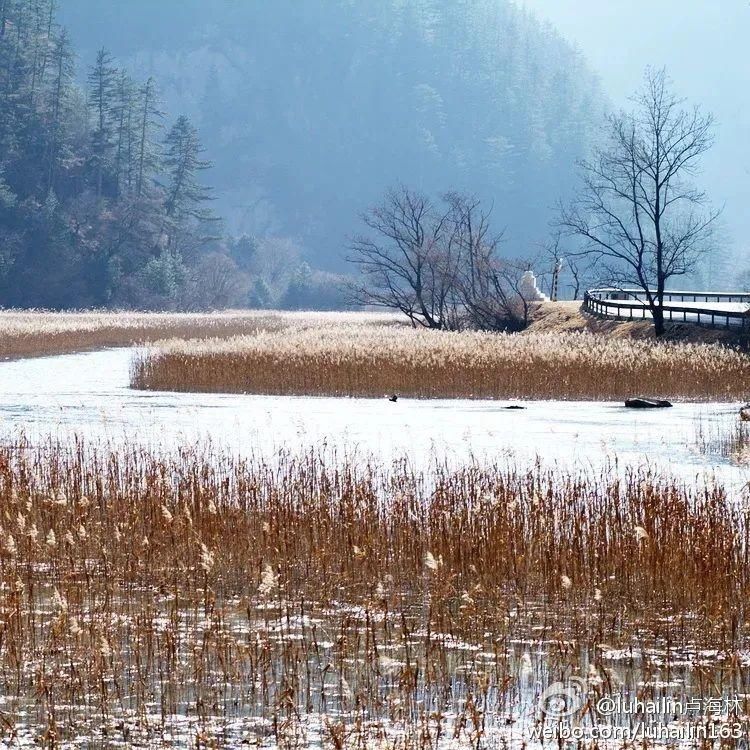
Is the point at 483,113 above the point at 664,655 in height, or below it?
above

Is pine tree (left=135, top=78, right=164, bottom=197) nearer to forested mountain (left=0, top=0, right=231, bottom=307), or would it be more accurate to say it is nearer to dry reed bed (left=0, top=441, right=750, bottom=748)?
forested mountain (left=0, top=0, right=231, bottom=307)

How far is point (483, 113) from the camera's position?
191625 mm

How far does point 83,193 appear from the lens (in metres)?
99.5

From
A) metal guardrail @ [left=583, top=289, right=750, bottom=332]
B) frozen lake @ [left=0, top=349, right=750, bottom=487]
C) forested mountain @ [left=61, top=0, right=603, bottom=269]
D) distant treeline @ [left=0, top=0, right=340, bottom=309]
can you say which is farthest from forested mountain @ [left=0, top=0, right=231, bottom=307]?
frozen lake @ [left=0, top=349, right=750, bottom=487]

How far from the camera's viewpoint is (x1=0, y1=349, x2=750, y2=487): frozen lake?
1672cm

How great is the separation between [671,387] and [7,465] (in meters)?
18.0

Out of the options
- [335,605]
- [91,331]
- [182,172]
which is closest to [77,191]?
[182,172]

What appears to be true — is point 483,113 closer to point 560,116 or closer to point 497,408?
point 560,116

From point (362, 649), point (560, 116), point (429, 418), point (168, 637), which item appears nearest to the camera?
point (168, 637)

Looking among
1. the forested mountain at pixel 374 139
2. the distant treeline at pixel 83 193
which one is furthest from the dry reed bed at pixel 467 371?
the forested mountain at pixel 374 139

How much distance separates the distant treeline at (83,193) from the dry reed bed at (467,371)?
63577 mm

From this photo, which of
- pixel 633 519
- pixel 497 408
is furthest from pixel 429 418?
pixel 633 519

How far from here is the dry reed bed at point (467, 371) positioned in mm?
27531

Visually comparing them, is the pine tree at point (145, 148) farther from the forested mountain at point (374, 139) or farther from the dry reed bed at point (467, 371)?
the dry reed bed at point (467, 371)
